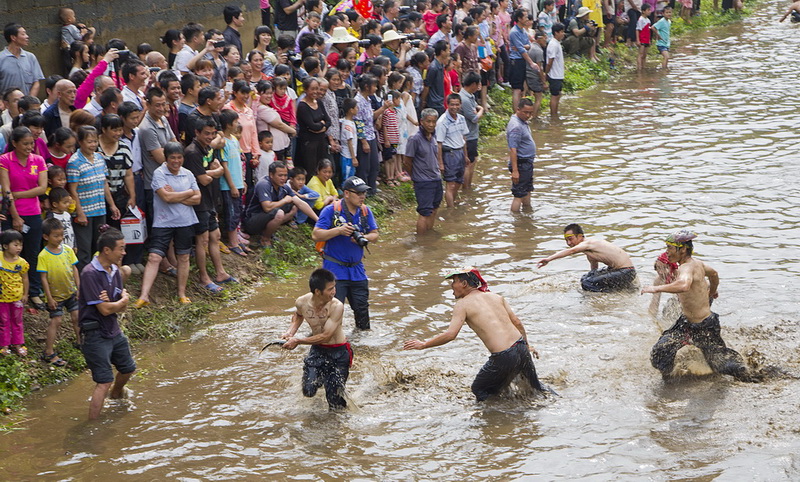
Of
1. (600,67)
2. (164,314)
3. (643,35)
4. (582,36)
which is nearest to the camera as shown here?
(164,314)

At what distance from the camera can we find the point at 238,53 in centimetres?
1372

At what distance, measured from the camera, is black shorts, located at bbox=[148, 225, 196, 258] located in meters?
10.8

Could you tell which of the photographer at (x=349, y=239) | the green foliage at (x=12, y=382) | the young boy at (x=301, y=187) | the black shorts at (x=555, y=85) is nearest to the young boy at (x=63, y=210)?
the green foliage at (x=12, y=382)

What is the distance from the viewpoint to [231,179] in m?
11.7

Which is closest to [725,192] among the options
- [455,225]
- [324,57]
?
[455,225]

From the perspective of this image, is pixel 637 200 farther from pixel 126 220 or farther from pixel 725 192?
pixel 126 220

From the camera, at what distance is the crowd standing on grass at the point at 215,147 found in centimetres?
956

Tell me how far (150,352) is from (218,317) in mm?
1088

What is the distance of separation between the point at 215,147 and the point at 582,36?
1674cm

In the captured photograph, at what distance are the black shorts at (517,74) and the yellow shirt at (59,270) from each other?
12958mm

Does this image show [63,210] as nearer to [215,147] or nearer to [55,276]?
[55,276]

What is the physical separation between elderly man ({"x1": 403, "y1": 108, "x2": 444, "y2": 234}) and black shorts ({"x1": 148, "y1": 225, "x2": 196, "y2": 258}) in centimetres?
400

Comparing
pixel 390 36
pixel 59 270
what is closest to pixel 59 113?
pixel 59 270

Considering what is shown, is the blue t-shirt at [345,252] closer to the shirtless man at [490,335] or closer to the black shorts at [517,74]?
the shirtless man at [490,335]
